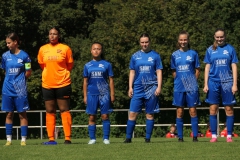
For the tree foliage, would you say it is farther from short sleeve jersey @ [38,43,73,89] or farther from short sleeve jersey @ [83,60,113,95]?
short sleeve jersey @ [38,43,73,89]

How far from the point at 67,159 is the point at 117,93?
1283 inches

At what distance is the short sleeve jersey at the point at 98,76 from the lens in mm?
14008

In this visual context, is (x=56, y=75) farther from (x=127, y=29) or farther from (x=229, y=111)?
(x=127, y=29)

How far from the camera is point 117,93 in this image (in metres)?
42.7

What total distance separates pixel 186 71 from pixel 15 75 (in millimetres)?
3268

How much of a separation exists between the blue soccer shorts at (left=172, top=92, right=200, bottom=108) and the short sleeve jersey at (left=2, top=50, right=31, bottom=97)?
294 centimetres

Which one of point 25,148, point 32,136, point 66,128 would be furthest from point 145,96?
point 32,136

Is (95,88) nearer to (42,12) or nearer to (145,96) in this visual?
(145,96)

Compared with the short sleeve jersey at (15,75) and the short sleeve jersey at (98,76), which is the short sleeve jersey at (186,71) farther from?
the short sleeve jersey at (15,75)

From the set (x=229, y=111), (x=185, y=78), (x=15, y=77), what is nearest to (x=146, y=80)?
(x=185, y=78)

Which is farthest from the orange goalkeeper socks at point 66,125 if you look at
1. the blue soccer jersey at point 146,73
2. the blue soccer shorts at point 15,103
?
the blue soccer jersey at point 146,73

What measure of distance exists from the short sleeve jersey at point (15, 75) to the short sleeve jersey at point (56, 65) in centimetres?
41

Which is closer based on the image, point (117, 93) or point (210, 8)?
point (117, 93)

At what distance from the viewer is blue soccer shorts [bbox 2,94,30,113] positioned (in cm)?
1348
